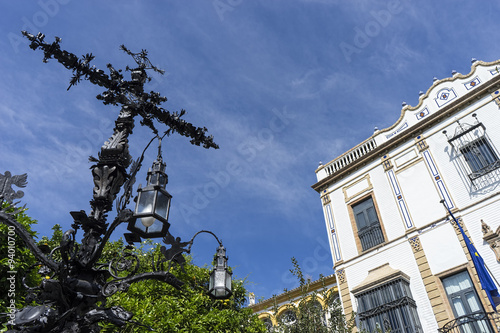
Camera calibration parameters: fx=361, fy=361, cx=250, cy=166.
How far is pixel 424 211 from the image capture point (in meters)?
14.1

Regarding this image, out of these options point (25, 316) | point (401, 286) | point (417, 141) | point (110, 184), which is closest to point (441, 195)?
point (417, 141)

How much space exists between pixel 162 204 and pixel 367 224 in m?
13.4

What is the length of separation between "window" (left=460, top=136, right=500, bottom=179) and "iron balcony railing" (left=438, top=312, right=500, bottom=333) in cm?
486

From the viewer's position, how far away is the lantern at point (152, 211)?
391cm

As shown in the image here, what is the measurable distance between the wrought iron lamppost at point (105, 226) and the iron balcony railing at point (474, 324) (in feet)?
30.8

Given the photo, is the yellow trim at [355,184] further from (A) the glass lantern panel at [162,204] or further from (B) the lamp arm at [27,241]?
(B) the lamp arm at [27,241]

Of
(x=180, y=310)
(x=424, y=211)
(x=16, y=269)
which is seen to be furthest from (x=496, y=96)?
(x=16, y=269)

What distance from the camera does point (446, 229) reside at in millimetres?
13125

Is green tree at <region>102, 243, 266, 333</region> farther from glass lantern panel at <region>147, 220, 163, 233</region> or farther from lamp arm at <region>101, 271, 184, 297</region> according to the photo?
glass lantern panel at <region>147, 220, 163, 233</region>

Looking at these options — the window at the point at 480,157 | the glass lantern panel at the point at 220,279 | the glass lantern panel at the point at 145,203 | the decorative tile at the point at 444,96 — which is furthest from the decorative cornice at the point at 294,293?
the glass lantern panel at the point at 145,203

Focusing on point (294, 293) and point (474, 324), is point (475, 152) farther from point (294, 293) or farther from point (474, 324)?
point (294, 293)

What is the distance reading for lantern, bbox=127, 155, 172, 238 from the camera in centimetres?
391

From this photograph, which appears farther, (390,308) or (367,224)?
(367,224)

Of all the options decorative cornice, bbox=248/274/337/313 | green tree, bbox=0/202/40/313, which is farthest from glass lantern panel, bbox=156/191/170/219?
decorative cornice, bbox=248/274/337/313
